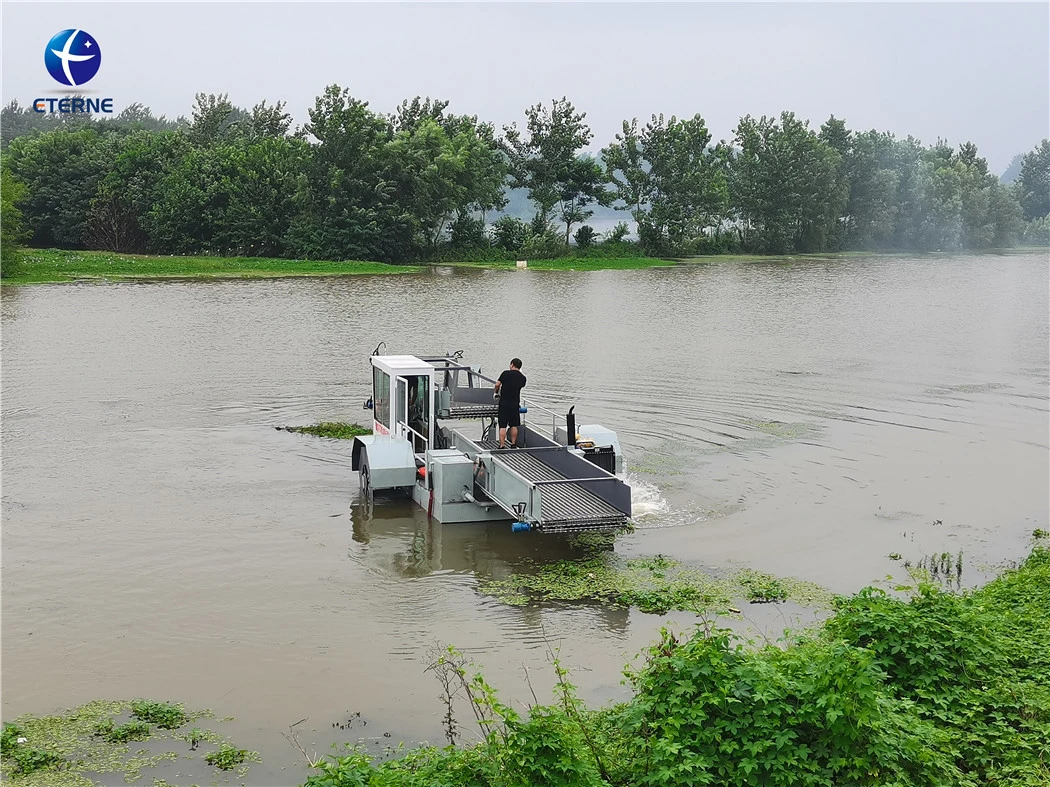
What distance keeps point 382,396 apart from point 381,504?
1981mm

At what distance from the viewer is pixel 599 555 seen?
13898 mm

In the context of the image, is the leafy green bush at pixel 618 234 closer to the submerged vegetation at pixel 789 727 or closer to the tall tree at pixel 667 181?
the tall tree at pixel 667 181

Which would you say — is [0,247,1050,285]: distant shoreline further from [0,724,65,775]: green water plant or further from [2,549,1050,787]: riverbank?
[2,549,1050,787]: riverbank

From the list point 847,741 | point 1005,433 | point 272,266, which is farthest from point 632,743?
point 272,266

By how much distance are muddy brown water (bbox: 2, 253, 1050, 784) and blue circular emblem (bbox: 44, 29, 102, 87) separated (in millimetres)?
7550

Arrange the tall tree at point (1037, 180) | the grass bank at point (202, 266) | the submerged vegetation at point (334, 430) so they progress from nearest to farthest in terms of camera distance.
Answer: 1. the submerged vegetation at point (334, 430)
2. the grass bank at point (202, 266)
3. the tall tree at point (1037, 180)

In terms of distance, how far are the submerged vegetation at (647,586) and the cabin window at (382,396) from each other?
4626 millimetres

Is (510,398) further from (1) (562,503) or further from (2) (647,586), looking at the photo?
(2) (647,586)

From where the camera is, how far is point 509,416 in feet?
53.5

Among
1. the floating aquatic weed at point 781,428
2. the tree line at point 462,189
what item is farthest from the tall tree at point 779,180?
the floating aquatic weed at point 781,428

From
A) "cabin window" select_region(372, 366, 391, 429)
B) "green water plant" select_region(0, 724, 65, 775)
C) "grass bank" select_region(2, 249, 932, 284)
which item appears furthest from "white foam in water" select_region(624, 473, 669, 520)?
"grass bank" select_region(2, 249, 932, 284)

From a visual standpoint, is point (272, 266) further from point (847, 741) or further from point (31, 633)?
point (847, 741)

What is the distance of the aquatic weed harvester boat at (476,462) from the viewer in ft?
44.6

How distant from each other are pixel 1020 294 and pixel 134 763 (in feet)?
173
